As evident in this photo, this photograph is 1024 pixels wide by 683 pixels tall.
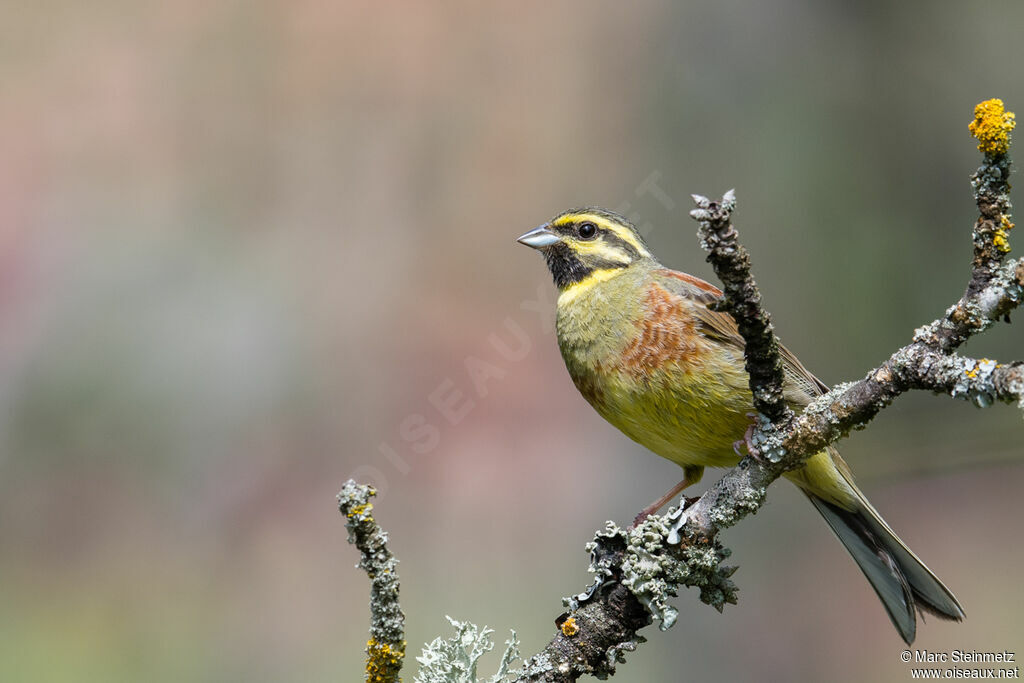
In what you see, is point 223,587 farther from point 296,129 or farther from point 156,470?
Result: point 296,129

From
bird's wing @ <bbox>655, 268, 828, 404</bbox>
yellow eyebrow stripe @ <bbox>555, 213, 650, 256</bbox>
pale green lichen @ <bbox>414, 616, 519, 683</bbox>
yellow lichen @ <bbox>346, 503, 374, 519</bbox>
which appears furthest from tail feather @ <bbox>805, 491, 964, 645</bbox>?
yellow lichen @ <bbox>346, 503, 374, 519</bbox>

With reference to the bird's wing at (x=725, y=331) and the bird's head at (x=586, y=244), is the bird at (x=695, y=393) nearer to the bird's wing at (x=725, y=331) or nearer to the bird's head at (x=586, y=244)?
the bird's wing at (x=725, y=331)

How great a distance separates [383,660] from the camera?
2.04 m

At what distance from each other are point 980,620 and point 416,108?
4.31 m

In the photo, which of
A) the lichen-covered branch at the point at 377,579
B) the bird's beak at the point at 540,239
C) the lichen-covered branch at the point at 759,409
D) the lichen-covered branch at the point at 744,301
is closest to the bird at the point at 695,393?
the bird's beak at the point at 540,239

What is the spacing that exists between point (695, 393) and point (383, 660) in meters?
1.26

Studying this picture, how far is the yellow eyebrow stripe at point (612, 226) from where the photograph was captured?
362cm

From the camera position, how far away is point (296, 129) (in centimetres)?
620

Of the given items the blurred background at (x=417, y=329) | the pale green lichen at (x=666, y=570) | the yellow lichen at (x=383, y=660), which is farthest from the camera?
the blurred background at (x=417, y=329)

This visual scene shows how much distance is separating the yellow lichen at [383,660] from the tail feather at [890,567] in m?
1.52

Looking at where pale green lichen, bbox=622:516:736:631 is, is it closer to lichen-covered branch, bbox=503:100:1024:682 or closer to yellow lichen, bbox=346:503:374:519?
lichen-covered branch, bbox=503:100:1024:682

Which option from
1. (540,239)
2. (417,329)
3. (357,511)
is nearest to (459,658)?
(357,511)

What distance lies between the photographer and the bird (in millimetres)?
2836

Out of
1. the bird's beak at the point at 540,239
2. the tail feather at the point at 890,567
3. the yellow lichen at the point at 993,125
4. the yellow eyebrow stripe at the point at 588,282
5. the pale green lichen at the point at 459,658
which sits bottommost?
the pale green lichen at the point at 459,658
